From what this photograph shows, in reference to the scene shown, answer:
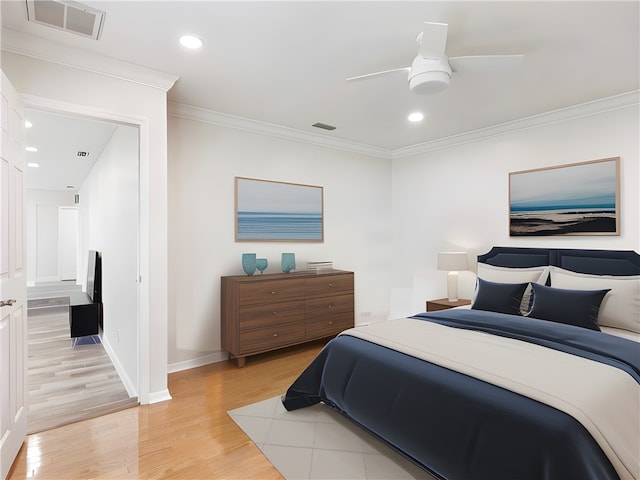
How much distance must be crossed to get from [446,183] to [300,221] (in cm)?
198

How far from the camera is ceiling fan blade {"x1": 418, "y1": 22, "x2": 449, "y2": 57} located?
192 cm

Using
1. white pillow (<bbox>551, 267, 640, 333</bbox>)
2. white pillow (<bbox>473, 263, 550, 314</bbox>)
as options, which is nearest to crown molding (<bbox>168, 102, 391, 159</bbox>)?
white pillow (<bbox>473, 263, 550, 314</bbox>)

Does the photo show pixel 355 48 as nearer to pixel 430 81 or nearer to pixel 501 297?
pixel 430 81

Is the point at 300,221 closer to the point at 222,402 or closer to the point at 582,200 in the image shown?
the point at 222,402

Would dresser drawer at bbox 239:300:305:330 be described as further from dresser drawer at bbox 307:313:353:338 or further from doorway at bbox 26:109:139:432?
doorway at bbox 26:109:139:432

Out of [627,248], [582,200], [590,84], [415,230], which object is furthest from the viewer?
[415,230]

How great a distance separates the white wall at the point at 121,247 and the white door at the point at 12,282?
83cm

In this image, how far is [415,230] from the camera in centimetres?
516

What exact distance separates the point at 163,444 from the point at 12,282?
1332 millimetres

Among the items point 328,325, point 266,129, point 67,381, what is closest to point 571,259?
point 328,325

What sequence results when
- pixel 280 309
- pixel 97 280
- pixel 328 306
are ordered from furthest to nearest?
1. pixel 97 280
2. pixel 328 306
3. pixel 280 309

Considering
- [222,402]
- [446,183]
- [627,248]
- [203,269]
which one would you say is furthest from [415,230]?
[222,402]

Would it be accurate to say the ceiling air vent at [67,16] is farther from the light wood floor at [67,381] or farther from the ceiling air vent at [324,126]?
the light wood floor at [67,381]

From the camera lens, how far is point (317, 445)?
7.60 ft
